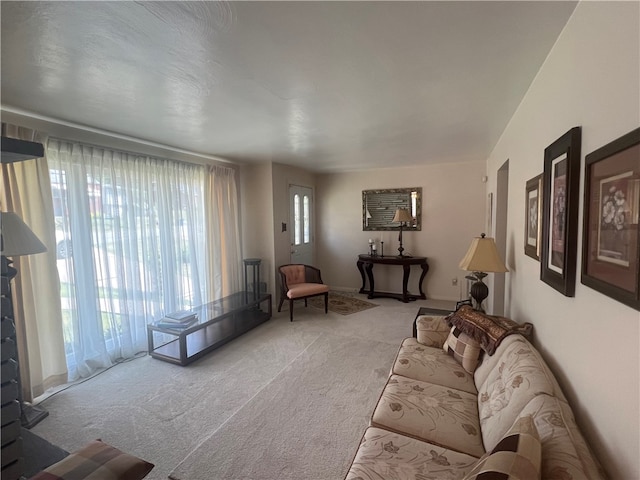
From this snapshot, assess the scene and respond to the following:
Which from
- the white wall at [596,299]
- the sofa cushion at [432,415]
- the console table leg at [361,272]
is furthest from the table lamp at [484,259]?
the console table leg at [361,272]

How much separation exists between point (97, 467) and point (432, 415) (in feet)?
4.81

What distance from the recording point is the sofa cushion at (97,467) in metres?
0.99

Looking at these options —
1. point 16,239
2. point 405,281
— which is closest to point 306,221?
point 405,281

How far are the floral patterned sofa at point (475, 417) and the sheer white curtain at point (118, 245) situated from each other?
9.02ft

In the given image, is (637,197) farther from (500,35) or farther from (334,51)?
(334,51)

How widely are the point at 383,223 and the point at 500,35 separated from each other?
410 centimetres

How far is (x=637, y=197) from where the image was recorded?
78 centimetres

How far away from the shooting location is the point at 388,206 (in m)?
5.35

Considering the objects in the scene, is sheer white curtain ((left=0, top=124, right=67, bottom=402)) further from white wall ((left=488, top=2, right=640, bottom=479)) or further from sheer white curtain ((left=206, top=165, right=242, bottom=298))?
white wall ((left=488, top=2, right=640, bottom=479))

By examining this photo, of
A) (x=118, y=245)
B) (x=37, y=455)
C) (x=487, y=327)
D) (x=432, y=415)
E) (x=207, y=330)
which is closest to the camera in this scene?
(x=37, y=455)

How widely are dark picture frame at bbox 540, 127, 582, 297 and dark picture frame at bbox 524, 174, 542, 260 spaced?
0.50 feet

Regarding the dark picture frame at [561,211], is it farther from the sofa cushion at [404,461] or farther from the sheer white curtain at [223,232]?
the sheer white curtain at [223,232]

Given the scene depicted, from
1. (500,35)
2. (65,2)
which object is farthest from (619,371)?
(65,2)

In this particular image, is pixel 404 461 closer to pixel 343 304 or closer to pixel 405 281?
pixel 343 304
